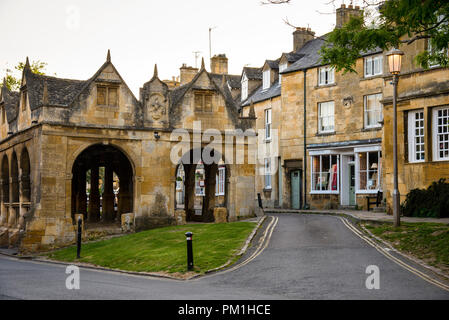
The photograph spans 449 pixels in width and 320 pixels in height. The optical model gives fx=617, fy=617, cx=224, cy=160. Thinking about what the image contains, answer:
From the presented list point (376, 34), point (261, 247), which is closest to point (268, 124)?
point (261, 247)

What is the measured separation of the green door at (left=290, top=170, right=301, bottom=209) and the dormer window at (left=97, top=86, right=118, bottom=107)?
16.0m

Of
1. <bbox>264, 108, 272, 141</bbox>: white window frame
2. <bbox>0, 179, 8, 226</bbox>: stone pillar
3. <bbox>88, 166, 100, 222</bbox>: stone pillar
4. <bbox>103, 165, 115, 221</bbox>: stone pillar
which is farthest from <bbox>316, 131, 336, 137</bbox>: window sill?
<bbox>0, 179, 8, 226</bbox>: stone pillar

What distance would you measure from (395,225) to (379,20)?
7.67 metres

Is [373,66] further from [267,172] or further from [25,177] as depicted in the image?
[25,177]

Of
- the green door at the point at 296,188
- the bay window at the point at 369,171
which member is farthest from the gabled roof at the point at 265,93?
the bay window at the point at 369,171

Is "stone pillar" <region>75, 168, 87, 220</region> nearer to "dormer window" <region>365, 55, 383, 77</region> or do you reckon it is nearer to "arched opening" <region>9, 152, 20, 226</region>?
"arched opening" <region>9, 152, 20, 226</region>

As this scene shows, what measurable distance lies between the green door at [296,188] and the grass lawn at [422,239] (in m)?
19.0

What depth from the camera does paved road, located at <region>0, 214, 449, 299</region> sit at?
455 inches

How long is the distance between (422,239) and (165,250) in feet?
27.2

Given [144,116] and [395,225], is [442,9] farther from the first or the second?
[144,116]

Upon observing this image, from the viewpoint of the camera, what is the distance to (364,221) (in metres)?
24.0

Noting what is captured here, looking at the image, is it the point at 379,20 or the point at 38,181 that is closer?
the point at 379,20
